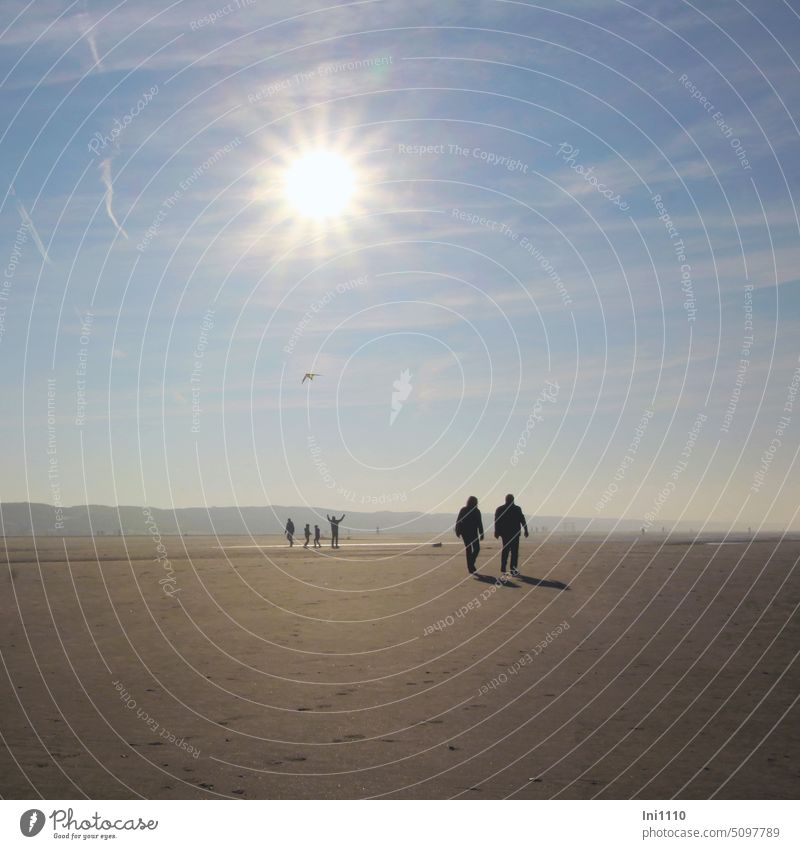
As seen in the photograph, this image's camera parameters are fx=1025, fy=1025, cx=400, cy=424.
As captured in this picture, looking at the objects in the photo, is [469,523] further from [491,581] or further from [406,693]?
[406,693]

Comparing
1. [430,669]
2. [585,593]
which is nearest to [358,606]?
[585,593]

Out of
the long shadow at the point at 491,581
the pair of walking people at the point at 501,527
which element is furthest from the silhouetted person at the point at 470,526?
the long shadow at the point at 491,581

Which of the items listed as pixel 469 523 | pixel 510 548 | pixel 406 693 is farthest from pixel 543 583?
pixel 406 693

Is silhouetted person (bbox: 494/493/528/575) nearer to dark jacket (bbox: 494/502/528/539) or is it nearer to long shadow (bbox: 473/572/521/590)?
dark jacket (bbox: 494/502/528/539)

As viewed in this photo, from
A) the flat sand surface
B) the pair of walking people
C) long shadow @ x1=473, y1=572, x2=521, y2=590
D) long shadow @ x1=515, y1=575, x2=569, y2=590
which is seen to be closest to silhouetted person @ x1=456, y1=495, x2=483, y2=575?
the pair of walking people

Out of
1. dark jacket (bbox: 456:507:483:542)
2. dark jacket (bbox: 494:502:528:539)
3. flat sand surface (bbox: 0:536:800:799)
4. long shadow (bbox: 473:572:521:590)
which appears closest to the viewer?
flat sand surface (bbox: 0:536:800:799)

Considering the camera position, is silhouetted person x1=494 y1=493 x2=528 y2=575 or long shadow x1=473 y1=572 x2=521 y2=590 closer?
long shadow x1=473 y1=572 x2=521 y2=590

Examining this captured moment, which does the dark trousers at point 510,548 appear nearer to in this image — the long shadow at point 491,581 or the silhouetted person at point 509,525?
the silhouetted person at point 509,525

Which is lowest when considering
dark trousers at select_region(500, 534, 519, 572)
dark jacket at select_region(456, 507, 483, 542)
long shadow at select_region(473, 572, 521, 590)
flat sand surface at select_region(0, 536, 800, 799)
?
flat sand surface at select_region(0, 536, 800, 799)
